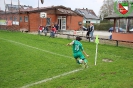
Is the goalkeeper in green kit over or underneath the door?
underneath

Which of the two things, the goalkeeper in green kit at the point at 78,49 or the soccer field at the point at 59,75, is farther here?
the goalkeeper in green kit at the point at 78,49

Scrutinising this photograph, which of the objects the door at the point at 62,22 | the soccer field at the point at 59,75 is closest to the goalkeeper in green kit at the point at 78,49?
the soccer field at the point at 59,75

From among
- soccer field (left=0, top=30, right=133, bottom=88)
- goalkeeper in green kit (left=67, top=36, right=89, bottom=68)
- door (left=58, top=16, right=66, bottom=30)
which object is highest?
door (left=58, top=16, right=66, bottom=30)

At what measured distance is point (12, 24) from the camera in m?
34.9

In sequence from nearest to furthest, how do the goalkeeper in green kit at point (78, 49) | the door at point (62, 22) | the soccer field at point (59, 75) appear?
the soccer field at point (59, 75), the goalkeeper in green kit at point (78, 49), the door at point (62, 22)

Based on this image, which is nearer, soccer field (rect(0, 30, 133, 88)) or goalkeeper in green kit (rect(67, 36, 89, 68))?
soccer field (rect(0, 30, 133, 88))

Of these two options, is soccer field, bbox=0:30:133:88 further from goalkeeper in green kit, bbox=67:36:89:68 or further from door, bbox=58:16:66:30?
door, bbox=58:16:66:30

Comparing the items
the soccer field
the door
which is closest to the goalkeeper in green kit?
the soccer field

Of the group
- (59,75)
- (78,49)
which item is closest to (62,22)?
(78,49)

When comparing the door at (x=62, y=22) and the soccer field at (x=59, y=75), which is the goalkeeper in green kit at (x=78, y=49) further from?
the door at (x=62, y=22)

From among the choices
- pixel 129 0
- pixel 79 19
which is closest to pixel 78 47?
pixel 129 0

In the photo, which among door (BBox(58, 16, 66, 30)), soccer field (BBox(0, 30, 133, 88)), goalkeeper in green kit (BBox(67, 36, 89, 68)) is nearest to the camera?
soccer field (BBox(0, 30, 133, 88))

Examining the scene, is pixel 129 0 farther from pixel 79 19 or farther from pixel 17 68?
pixel 79 19

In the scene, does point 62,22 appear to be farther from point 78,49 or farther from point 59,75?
point 59,75
